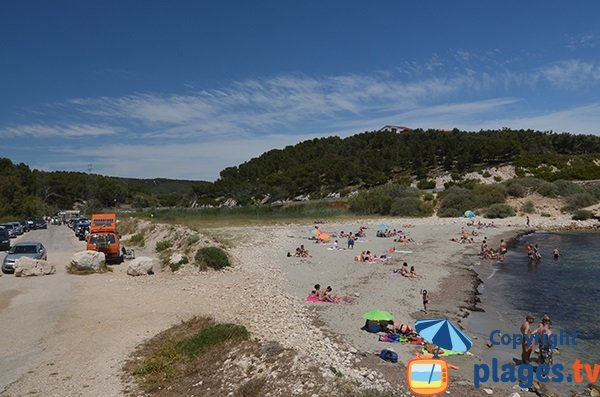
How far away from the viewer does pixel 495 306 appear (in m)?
19.0

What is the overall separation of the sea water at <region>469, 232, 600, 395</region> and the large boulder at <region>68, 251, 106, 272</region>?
17.8m

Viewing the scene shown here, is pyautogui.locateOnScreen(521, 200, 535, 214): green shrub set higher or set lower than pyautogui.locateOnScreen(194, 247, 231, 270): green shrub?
higher

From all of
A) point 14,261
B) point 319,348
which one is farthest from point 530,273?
point 14,261

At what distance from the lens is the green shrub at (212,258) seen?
23.9 metres

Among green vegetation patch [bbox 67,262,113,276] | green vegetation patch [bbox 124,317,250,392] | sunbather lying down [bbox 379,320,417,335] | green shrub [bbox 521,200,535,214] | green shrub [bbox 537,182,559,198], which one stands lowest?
sunbather lying down [bbox 379,320,417,335]

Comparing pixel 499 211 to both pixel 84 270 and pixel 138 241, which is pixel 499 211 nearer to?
pixel 138 241

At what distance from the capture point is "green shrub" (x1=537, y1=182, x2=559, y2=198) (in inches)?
2601

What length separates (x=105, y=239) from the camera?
1045 inches

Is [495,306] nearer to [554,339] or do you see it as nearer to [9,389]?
[554,339]

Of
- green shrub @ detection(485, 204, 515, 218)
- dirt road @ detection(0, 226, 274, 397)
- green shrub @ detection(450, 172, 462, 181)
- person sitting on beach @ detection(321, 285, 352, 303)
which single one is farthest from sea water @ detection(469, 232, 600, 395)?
green shrub @ detection(450, 172, 462, 181)

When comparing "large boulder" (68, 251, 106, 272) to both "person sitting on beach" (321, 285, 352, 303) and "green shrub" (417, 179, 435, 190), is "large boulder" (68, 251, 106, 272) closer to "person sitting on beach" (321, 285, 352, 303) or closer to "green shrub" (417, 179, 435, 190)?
"person sitting on beach" (321, 285, 352, 303)

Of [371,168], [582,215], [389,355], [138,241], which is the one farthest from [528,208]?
[389,355]

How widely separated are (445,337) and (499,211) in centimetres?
Result: 5447

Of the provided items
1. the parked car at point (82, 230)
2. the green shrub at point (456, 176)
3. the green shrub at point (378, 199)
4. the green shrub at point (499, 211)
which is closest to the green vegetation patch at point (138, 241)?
the parked car at point (82, 230)
